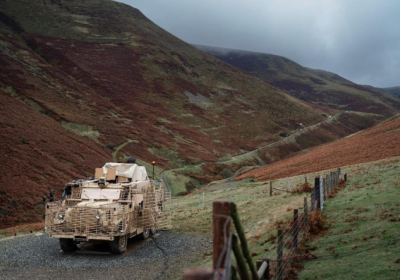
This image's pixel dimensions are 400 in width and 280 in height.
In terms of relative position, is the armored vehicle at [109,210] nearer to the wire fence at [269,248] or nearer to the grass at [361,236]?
the wire fence at [269,248]

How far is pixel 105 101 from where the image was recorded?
9100 centimetres

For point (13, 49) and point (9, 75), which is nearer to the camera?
point (9, 75)

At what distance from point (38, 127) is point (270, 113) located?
95.8m

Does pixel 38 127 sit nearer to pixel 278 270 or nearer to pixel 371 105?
pixel 278 270

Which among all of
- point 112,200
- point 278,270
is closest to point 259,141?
point 112,200

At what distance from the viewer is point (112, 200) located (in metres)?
17.9

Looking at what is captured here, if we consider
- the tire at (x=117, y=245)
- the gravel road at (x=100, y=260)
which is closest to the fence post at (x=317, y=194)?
the gravel road at (x=100, y=260)

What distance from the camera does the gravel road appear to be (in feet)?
44.0

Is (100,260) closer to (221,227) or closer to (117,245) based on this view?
(117,245)

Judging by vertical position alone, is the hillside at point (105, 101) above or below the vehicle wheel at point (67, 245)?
above

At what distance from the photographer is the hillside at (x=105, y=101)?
144ft

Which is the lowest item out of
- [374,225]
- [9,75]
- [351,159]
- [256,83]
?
[374,225]

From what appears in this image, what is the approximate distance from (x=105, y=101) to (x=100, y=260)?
79246 millimetres

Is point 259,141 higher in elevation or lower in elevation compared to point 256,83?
lower
